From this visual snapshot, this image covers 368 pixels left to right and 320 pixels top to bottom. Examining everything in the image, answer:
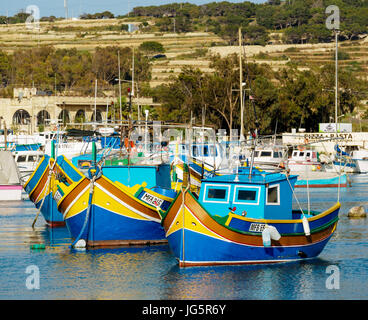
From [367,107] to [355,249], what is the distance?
10606 centimetres

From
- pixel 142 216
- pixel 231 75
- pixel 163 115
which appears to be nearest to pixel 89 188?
pixel 142 216

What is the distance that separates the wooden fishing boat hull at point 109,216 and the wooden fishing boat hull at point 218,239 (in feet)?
11.1

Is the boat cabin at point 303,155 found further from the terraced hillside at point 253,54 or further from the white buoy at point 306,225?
the terraced hillside at point 253,54

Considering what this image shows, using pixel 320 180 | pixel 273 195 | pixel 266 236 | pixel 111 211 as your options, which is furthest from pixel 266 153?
pixel 266 236

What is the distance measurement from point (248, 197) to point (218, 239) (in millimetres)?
1814

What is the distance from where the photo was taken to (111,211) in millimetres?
29047

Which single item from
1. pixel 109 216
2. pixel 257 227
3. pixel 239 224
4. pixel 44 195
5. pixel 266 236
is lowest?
pixel 44 195

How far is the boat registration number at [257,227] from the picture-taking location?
24.8 metres

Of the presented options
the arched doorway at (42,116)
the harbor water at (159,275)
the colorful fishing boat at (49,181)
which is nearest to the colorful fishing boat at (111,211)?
the harbor water at (159,275)

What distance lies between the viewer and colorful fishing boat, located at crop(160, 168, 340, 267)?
80.5ft

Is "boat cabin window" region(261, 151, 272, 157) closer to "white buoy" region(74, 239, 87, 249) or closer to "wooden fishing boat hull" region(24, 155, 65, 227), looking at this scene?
"wooden fishing boat hull" region(24, 155, 65, 227)

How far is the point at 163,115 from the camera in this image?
3853 inches

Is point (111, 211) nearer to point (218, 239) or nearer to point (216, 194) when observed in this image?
point (216, 194)

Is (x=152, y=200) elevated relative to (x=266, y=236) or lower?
elevated
